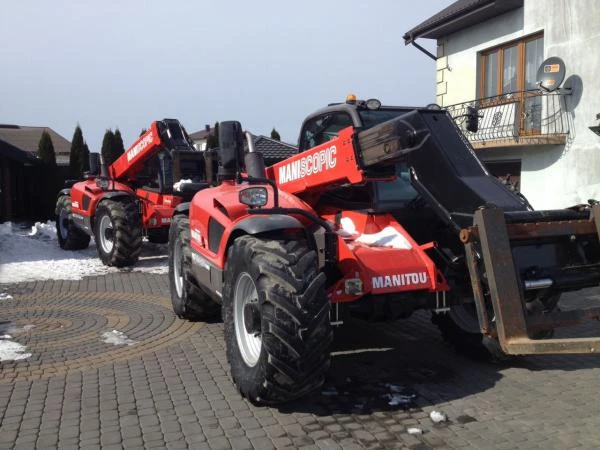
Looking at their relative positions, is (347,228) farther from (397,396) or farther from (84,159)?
(84,159)

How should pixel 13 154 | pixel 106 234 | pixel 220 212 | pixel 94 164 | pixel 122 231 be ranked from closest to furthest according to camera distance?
pixel 220 212, pixel 122 231, pixel 106 234, pixel 94 164, pixel 13 154

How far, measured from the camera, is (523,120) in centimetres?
1350

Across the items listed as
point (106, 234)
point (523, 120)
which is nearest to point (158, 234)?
point (106, 234)

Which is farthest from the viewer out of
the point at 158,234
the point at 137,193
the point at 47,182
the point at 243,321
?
the point at 47,182

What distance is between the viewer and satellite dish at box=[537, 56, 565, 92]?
40.1ft

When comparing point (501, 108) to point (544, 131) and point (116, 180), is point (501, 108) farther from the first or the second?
point (116, 180)

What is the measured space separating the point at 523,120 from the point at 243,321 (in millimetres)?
10696

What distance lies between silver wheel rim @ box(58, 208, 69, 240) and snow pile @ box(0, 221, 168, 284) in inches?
13.2

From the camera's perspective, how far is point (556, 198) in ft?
42.4

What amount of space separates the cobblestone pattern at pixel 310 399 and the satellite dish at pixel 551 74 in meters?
7.77

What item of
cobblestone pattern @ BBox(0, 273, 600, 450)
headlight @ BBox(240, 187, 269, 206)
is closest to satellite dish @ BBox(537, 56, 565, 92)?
cobblestone pattern @ BBox(0, 273, 600, 450)

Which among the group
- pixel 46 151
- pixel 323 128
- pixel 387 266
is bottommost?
pixel 387 266

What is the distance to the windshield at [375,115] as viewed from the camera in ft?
17.6

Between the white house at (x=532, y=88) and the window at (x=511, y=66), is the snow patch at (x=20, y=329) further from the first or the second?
the window at (x=511, y=66)
